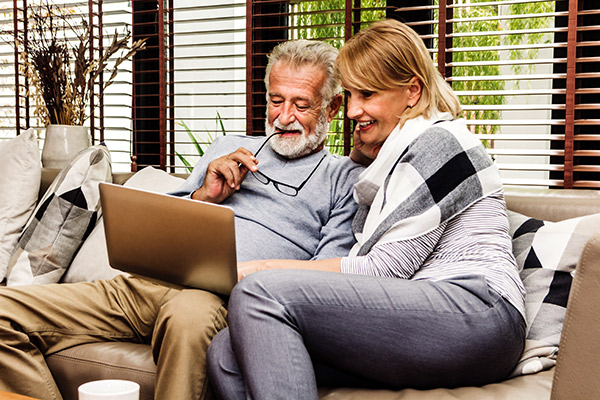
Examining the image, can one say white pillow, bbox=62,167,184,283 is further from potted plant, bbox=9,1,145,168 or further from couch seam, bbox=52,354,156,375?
potted plant, bbox=9,1,145,168

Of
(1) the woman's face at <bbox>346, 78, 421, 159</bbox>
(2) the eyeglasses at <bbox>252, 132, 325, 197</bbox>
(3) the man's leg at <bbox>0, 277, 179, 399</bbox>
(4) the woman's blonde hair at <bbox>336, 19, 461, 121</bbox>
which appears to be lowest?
(3) the man's leg at <bbox>0, 277, 179, 399</bbox>

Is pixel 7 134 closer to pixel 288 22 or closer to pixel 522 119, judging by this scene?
pixel 288 22

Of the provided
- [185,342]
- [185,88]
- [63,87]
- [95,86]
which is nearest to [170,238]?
[185,342]

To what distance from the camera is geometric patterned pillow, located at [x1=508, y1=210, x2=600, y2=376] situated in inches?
57.2

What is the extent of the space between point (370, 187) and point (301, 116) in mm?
538

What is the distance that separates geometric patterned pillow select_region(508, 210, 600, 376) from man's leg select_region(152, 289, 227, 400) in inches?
29.0

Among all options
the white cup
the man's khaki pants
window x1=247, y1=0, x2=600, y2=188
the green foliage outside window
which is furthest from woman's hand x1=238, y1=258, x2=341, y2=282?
the green foliage outside window

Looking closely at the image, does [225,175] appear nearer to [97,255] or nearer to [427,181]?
[97,255]

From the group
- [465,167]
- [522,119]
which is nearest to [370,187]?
[465,167]

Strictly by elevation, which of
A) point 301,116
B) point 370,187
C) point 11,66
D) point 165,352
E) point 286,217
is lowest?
point 165,352

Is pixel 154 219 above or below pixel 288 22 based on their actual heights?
A: below

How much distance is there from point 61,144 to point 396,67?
185cm

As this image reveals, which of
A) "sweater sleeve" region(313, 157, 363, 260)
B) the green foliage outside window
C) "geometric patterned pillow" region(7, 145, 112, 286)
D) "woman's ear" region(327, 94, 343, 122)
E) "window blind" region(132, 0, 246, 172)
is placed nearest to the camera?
"sweater sleeve" region(313, 157, 363, 260)

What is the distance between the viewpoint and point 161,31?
3045mm
